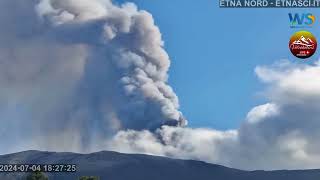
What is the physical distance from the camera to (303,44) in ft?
398

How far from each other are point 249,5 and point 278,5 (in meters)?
6.77

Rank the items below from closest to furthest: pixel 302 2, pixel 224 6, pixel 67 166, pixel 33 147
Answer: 1. pixel 67 166
2. pixel 302 2
3. pixel 224 6
4. pixel 33 147

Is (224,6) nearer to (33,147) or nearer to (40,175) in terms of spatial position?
(40,175)

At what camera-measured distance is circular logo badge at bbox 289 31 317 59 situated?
11800 centimetres

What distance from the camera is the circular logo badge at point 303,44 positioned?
118000 mm

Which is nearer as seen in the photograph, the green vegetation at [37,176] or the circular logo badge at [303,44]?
the circular logo badge at [303,44]

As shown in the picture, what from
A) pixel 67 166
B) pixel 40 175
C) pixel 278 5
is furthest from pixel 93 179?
pixel 278 5

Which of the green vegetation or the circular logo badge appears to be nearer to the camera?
the circular logo badge

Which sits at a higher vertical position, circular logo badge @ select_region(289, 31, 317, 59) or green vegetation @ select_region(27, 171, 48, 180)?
circular logo badge @ select_region(289, 31, 317, 59)

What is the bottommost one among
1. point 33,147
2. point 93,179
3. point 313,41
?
point 93,179

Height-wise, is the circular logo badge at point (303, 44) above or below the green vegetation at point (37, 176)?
above

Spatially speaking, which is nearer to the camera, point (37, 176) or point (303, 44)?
point (303, 44)

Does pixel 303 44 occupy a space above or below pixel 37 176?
above

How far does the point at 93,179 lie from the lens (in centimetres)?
13638
